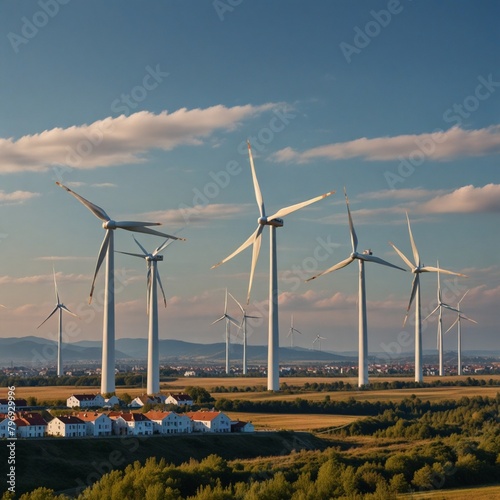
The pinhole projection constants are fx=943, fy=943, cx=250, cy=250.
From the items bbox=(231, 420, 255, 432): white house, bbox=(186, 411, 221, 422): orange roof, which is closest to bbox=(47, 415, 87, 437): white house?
bbox=(186, 411, 221, 422): orange roof

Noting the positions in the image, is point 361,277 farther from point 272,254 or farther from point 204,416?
point 204,416

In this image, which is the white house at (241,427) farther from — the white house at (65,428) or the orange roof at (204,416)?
the white house at (65,428)

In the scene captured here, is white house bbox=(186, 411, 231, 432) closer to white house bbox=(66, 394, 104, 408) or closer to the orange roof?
the orange roof

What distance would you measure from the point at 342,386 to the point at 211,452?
100 meters

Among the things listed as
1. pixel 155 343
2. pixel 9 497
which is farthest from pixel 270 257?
pixel 9 497

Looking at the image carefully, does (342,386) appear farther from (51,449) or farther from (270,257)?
(51,449)

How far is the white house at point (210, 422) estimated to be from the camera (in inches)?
4146

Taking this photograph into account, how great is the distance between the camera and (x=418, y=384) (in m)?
198

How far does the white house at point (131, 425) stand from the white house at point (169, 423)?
3.40ft

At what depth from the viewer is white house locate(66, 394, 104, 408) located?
124m

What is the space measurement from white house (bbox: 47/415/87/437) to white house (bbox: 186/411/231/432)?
46.9 feet

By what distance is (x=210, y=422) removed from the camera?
10562cm

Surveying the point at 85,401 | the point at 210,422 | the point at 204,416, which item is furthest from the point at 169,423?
the point at 85,401

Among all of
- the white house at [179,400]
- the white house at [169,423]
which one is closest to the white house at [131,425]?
the white house at [169,423]
